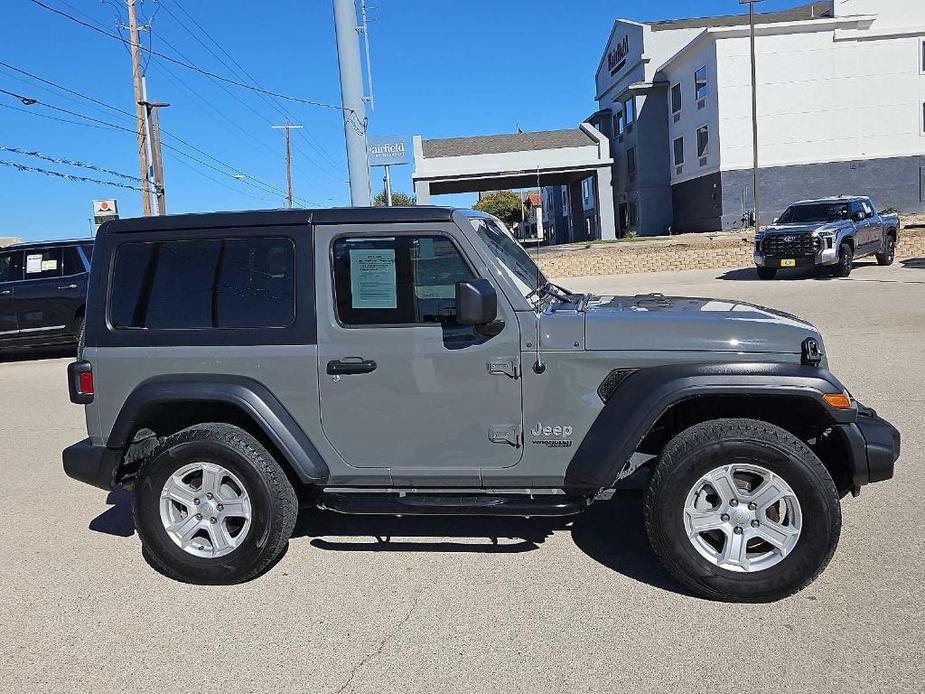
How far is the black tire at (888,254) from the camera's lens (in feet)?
72.1

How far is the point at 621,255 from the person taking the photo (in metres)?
26.7

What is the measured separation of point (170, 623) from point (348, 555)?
3.48 feet

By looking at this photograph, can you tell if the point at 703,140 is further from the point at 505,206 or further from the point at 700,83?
the point at 505,206

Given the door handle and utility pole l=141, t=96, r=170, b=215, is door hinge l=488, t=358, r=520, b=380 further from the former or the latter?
utility pole l=141, t=96, r=170, b=215

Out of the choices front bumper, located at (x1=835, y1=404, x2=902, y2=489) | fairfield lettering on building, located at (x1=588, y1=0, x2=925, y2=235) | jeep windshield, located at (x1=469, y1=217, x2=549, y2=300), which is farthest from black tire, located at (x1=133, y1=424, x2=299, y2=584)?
fairfield lettering on building, located at (x1=588, y1=0, x2=925, y2=235)

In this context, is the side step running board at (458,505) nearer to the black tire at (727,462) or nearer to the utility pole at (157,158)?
the black tire at (727,462)

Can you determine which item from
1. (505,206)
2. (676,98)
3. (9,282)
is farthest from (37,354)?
(505,206)

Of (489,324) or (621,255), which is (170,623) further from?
(621,255)

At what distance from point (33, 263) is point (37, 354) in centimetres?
267

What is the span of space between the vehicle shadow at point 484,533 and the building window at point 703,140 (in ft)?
132

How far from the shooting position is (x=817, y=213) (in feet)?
66.8

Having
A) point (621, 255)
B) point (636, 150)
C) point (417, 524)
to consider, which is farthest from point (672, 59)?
point (417, 524)

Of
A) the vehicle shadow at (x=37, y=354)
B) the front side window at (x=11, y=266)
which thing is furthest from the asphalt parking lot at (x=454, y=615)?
the vehicle shadow at (x=37, y=354)

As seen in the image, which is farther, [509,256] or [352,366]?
[509,256]
